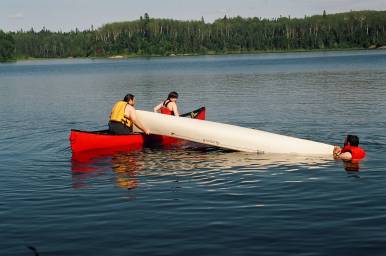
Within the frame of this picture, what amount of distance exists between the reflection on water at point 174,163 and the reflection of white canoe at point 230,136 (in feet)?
0.94

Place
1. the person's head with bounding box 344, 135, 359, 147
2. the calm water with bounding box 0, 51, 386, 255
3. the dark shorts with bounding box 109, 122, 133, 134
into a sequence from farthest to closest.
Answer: the dark shorts with bounding box 109, 122, 133, 134 → the person's head with bounding box 344, 135, 359, 147 → the calm water with bounding box 0, 51, 386, 255

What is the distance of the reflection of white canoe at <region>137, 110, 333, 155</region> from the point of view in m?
16.1

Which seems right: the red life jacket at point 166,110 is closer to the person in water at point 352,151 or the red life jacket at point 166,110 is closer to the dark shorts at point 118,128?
the dark shorts at point 118,128

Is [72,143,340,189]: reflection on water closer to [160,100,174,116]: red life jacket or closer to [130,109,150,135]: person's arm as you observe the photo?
[130,109,150,135]: person's arm

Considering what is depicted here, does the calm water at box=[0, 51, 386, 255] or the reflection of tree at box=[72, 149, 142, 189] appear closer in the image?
the calm water at box=[0, 51, 386, 255]

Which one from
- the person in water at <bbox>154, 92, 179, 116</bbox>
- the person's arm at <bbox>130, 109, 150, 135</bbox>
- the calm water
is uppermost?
the person in water at <bbox>154, 92, 179, 116</bbox>

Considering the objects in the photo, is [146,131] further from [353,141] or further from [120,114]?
[353,141]

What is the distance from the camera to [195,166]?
15125 millimetres

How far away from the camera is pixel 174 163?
15.7 metres

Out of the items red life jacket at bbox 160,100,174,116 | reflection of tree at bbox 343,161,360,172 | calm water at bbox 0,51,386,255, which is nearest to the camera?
calm water at bbox 0,51,386,255

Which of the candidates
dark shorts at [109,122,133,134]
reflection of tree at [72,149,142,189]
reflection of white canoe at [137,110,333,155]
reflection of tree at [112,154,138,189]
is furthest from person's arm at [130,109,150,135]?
reflection of tree at [112,154,138,189]

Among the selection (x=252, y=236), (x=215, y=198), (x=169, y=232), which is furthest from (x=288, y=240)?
(x=215, y=198)

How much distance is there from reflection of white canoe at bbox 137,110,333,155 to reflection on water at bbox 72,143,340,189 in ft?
0.94

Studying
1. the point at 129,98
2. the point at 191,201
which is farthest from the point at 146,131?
the point at 191,201
